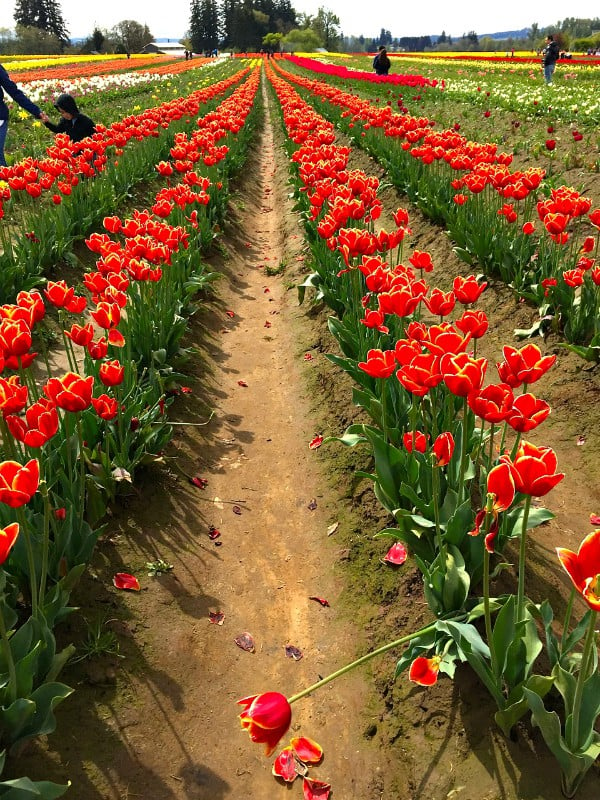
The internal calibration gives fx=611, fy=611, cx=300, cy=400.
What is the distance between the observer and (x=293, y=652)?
3.20 metres

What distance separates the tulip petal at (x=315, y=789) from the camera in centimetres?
250

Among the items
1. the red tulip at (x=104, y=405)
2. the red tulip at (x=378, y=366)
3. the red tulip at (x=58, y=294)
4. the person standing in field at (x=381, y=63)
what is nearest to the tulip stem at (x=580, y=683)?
the red tulip at (x=378, y=366)

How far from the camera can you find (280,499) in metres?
4.36

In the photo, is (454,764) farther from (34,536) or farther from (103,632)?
(34,536)

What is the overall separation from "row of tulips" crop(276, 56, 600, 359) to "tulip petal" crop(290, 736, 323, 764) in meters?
3.30

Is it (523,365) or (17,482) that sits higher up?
(523,365)

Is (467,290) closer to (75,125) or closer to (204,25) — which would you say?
(75,125)

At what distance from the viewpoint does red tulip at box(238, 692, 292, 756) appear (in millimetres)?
1815

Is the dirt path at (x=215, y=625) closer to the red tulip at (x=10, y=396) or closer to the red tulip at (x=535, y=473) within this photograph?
the red tulip at (x=10, y=396)

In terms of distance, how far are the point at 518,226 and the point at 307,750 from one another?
668 cm

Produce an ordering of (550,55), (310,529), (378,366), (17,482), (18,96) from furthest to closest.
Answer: (550,55) → (18,96) → (310,529) → (378,366) → (17,482)

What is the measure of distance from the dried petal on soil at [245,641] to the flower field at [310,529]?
0.02m

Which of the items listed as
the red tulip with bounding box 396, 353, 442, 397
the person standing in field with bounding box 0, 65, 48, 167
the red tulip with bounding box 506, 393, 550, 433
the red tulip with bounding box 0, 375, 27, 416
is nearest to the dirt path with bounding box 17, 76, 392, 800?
the red tulip with bounding box 0, 375, 27, 416

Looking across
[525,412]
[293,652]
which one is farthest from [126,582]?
[525,412]
